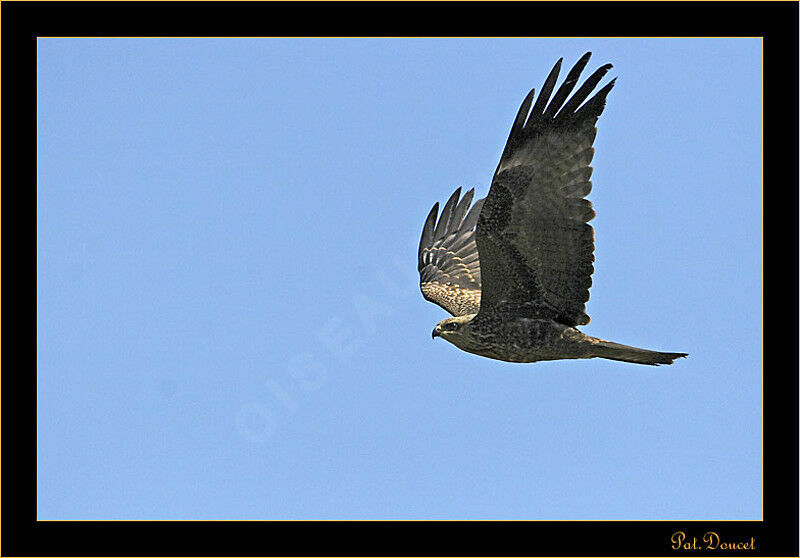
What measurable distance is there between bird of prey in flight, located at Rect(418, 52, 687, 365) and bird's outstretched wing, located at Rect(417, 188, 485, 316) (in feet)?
5.59

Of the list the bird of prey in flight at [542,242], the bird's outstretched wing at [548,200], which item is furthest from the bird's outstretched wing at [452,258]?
the bird's outstretched wing at [548,200]

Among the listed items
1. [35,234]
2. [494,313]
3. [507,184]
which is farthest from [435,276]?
[35,234]

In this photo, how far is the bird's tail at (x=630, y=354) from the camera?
8.08 meters

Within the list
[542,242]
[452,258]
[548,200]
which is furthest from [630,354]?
[452,258]

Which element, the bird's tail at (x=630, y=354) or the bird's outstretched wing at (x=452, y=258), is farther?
the bird's outstretched wing at (x=452, y=258)

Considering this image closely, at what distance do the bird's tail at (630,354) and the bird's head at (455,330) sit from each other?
1.15 m

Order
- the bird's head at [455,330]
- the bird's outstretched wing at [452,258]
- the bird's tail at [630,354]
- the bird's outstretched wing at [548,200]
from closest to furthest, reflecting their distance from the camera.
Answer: the bird's outstretched wing at [548,200]
the bird's tail at [630,354]
the bird's head at [455,330]
the bird's outstretched wing at [452,258]

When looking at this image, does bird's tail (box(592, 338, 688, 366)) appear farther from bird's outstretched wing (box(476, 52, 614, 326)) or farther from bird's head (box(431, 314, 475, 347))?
bird's head (box(431, 314, 475, 347))

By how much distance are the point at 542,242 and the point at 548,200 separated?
389 mm

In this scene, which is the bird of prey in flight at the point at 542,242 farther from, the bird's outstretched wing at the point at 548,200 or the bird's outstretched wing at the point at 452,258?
Answer: the bird's outstretched wing at the point at 452,258

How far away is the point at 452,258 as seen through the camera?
1130 cm

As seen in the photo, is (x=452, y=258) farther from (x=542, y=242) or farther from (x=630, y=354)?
(x=630, y=354)

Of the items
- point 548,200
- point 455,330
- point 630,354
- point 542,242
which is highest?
point 548,200

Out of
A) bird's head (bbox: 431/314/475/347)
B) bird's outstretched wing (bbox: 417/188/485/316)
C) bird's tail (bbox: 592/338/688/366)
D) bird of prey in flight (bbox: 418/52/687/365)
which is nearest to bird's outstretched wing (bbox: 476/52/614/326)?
bird of prey in flight (bbox: 418/52/687/365)
